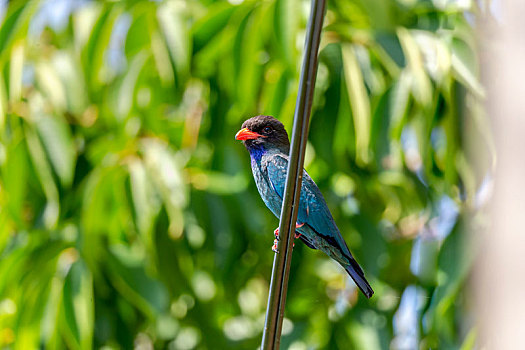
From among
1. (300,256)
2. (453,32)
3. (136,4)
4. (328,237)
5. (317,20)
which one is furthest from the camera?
(136,4)

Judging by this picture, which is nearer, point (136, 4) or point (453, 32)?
point (453, 32)

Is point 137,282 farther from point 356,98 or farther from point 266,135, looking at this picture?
point 266,135

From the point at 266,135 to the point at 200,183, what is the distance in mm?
1862

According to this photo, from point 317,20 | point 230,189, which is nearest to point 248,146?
point 317,20

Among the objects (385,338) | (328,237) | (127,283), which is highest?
(328,237)

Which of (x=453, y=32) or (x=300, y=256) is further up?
(x=453, y=32)

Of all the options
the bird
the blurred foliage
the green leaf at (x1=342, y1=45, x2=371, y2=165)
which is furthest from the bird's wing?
the blurred foliage

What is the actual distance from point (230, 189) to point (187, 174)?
10.5 inches

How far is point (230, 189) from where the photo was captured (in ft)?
8.40

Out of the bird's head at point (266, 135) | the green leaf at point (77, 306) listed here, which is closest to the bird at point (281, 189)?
the bird's head at point (266, 135)

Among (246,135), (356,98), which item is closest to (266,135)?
(246,135)

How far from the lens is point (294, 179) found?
2.08 ft

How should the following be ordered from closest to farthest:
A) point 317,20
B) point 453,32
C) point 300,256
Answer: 1. point 317,20
2. point 453,32
3. point 300,256

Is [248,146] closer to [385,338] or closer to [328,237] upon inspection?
[328,237]
